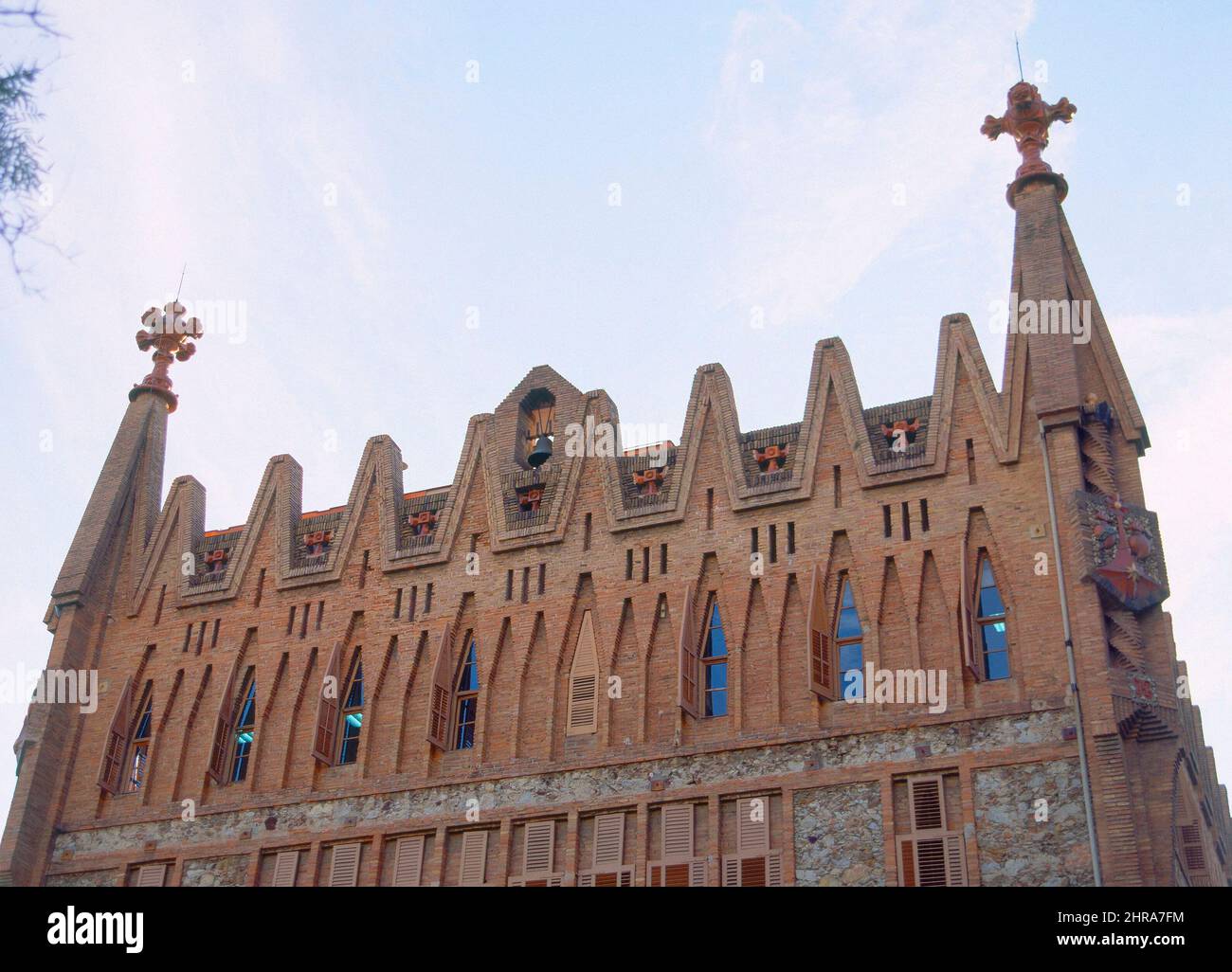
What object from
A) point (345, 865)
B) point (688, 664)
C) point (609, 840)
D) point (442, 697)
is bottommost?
point (345, 865)

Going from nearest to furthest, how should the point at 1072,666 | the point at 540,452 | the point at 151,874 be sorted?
the point at 1072,666
the point at 151,874
the point at 540,452

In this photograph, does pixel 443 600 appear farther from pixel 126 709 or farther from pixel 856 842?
pixel 856 842

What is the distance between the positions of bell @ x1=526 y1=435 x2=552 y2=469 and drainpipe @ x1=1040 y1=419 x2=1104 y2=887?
33.8 feet

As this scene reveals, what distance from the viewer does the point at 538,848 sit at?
91.8 feet

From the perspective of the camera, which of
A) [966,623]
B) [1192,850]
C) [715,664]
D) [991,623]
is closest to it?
[1192,850]

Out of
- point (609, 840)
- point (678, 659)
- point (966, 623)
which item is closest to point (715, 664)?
point (678, 659)

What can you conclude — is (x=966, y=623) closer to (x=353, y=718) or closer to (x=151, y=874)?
(x=353, y=718)

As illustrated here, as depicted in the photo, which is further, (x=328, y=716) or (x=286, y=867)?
(x=328, y=716)

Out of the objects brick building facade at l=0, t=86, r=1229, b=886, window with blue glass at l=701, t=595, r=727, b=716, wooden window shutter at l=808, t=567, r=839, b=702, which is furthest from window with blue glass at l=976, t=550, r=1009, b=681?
window with blue glass at l=701, t=595, r=727, b=716

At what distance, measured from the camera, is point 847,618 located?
2822cm

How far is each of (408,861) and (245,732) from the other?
5174mm

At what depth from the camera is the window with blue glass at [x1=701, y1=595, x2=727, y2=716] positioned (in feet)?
93.5

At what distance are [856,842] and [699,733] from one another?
355 cm

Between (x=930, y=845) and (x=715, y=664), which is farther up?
(x=715, y=664)
